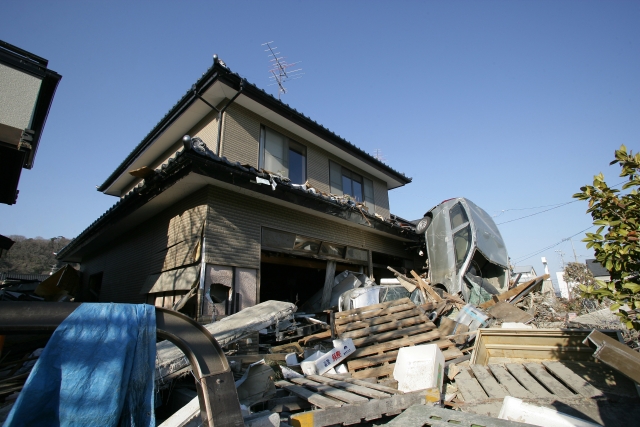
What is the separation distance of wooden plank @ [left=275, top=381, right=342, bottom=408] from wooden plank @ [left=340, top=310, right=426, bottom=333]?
2.74 m

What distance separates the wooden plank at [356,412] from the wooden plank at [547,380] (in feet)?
5.46

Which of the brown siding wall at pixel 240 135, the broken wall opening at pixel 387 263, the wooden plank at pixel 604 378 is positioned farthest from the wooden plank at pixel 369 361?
the broken wall opening at pixel 387 263

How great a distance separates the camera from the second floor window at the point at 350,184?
36.9 ft

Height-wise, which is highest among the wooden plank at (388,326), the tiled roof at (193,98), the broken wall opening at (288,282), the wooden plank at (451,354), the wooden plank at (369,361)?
the tiled roof at (193,98)

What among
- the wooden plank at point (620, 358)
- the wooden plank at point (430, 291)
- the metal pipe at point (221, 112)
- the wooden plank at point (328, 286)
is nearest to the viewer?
the wooden plank at point (620, 358)

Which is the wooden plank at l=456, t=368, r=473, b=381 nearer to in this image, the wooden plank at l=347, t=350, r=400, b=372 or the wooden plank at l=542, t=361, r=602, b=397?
the wooden plank at l=542, t=361, r=602, b=397

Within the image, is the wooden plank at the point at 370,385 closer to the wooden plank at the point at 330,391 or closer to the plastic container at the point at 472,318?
the wooden plank at the point at 330,391

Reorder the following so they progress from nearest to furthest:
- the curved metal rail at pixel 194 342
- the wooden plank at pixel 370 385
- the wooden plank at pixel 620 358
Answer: the curved metal rail at pixel 194 342 < the wooden plank at pixel 620 358 < the wooden plank at pixel 370 385

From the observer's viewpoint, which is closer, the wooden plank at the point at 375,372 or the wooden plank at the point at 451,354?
the wooden plank at the point at 375,372

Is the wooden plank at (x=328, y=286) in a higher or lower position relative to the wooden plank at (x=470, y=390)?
higher

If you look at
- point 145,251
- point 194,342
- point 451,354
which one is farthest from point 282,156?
point 194,342

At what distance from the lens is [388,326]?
6766 mm

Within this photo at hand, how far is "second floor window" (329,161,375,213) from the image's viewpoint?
11.2 m

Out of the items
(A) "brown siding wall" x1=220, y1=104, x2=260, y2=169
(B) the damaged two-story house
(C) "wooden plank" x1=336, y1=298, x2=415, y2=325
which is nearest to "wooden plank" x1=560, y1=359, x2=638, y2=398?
(C) "wooden plank" x1=336, y1=298, x2=415, y2=325
